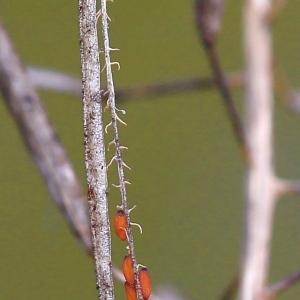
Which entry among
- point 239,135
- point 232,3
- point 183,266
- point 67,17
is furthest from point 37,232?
point 239,135

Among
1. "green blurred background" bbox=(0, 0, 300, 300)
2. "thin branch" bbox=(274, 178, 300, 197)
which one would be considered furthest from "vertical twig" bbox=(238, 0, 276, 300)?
"green blurred background" bbox=(0, 0, 300, 300)

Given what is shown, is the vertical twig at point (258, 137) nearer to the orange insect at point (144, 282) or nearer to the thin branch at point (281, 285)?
the thin branch at point (281, 285)

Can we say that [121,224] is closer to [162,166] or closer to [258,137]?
[258,137]

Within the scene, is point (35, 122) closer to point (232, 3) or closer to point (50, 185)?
point (50, 185)

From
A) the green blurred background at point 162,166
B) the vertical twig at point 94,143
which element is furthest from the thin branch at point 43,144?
the green blurred background at point 162,166

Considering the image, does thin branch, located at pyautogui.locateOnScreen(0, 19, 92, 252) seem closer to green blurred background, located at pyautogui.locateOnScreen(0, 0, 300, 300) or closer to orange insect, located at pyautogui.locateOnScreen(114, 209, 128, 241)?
orange insect, located at pyautogui.locateOnScreen(114, 209, 128, 241)

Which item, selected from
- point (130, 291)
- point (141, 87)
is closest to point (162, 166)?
point (141, 87)
